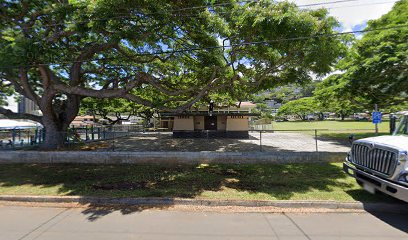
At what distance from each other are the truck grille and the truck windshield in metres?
1.05

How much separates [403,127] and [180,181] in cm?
616

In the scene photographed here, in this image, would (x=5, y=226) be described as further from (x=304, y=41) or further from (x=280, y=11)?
(x=304, y=41)

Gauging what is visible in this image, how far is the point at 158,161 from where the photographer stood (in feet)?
35.1

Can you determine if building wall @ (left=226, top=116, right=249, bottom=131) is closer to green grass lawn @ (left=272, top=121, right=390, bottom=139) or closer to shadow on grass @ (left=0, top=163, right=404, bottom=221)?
green grass lawn @ (left=272, top=121, right=390, bottom=139)

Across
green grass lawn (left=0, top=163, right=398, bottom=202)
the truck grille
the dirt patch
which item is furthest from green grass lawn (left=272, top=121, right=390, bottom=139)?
the dirt patch

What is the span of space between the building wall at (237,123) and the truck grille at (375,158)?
1766cm

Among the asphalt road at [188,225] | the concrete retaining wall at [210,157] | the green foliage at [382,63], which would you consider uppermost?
the green foliage at [382,63]

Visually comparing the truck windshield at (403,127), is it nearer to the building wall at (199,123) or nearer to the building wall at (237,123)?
the building wall at (237,123)

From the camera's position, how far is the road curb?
234 inches

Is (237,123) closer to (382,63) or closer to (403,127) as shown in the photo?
(382,63)

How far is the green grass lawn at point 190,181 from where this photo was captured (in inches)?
267

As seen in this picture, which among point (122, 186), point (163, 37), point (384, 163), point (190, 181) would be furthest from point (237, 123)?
point (384, 163)

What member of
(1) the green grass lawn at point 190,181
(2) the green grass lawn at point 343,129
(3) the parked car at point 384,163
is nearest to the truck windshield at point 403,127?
(3) the parked car at point 384,163

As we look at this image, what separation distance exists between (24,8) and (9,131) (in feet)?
26.3
